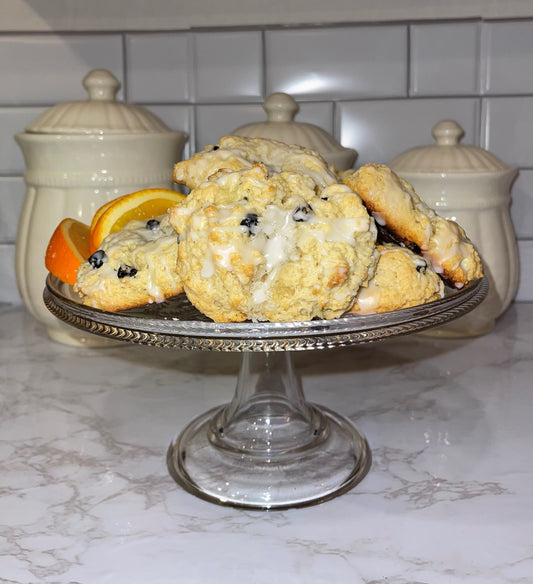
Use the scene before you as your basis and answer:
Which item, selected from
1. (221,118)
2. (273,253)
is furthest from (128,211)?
(221,118)

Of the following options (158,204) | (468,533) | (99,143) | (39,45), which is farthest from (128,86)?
(468,533)

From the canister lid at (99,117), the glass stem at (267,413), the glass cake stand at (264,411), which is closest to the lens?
the glass cake stand at (264,411)

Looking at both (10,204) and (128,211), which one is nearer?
(128,211)

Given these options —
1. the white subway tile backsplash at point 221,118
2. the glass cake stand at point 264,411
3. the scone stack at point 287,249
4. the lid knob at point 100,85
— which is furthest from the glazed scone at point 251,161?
the white subway tile backsplash at point 221,118

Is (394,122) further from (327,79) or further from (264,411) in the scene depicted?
(264,411)

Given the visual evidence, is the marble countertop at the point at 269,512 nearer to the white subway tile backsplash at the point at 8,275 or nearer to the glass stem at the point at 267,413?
the glass stem at the point at 267,413

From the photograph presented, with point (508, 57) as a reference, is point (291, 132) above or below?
below

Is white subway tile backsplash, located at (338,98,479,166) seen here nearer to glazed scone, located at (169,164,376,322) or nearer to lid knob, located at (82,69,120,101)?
lid knob, located at (82,69,120,101)
